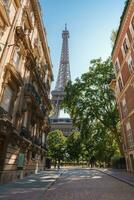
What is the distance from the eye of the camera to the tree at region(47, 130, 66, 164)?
60219 mm

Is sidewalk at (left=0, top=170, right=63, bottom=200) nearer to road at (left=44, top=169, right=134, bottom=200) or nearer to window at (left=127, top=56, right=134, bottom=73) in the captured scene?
road at (left=44, top=169, right=134, bottom=200)

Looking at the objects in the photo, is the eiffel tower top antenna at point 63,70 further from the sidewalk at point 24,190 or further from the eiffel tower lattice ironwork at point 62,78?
the sidewalk at point 24,190

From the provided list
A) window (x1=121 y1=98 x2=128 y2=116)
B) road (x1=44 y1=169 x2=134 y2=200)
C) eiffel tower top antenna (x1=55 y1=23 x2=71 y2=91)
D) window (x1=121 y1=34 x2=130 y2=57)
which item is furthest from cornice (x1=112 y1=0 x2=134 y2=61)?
eiffel tower top antenna (x1=55 y1=23 x2=71 y2=91)

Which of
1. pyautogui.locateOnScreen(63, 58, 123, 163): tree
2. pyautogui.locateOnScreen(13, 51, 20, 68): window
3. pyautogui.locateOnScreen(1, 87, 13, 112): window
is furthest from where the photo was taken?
pyautogui.locateOnScreen(63, 58, 123, 163): tree

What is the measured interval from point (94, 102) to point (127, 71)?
40.5ft

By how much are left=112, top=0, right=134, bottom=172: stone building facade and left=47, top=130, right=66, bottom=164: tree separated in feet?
128

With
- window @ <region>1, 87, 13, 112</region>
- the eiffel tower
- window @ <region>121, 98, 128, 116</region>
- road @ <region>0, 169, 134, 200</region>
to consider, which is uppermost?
the eiffel tower

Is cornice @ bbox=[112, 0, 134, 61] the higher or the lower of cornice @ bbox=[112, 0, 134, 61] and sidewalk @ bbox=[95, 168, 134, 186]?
the higher

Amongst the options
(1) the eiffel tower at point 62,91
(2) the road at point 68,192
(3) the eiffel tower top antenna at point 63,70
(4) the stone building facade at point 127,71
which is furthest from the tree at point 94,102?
(3) the eiffel tower top antenna at point 63,70

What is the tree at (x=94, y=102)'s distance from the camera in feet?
110

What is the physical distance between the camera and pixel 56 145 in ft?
197

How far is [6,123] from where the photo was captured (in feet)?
41.2

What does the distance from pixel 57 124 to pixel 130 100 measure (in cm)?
9044

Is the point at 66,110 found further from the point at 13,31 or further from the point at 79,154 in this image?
the point at 79,154
